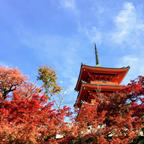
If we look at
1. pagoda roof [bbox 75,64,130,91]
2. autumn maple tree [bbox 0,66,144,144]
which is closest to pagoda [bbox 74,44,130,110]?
pagoda roof [bbox 75,64,130,91]

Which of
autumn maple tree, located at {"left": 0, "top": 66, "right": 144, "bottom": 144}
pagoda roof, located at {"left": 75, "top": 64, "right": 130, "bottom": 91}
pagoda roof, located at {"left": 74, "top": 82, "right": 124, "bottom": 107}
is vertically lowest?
autumn maple tree, located at {"left": 0, "top": 66, "right": 144, "bottom": 144}

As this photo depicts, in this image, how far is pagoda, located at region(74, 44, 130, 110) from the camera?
60.9ft

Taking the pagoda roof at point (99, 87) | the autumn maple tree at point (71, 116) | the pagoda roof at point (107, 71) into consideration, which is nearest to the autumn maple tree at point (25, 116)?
the autumn maple tree at point (71, 116)

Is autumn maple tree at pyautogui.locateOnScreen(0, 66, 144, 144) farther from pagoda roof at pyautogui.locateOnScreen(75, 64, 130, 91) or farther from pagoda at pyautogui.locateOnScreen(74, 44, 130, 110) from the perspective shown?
pagoda roof at pyautogui.locateOnScreen(75, 64, 130, 91)

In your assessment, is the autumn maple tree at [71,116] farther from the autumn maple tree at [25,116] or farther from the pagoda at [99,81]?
the pagoda at [99,81]

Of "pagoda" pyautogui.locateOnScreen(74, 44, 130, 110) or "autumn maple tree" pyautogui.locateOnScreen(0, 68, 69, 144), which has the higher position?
"pagoda" pyautogui.locateOnScreen(74, 44, 130, 110)

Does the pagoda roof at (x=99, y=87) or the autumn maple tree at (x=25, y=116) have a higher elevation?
the pagoda roof at (x=99, y=87)

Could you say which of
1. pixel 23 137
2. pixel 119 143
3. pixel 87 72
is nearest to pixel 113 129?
pixel 119 143

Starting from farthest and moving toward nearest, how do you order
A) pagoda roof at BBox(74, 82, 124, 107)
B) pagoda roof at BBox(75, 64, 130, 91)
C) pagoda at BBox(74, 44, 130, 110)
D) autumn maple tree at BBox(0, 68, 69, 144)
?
pagoda roof at BBox(75, 64, 130, 91) → pagoda at BBox(74, 44, 130, 110) → pagoda roof at BBox(74, 82, 124, 107) → autumn maple tree at BBox(0, 68, 69, 144)

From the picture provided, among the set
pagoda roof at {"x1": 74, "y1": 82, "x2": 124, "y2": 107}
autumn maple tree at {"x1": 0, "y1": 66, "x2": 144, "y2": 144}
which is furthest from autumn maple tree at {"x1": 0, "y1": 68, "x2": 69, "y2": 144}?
pagoda roof at {"x1": 74, "y1": 82, "x2": 124, "y2": 107}

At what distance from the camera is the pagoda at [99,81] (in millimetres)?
18562

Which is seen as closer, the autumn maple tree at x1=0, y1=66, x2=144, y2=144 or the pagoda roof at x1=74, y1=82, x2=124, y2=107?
the autumn maple tree at x1=0, y1=66, x2=144, y2=144

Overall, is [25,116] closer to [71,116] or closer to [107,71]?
[71,116]

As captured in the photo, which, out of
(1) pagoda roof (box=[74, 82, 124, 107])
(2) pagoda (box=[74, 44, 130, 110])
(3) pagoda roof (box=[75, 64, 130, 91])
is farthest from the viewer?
(3) pagoda roof (box=[75, 64, 130, 91])
